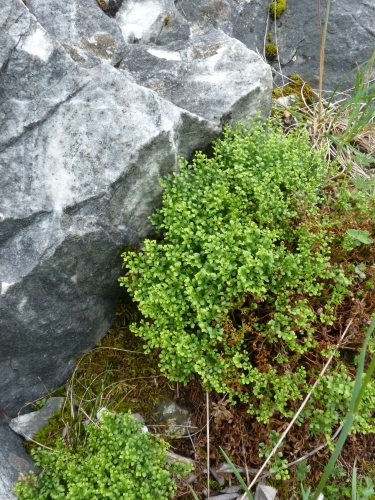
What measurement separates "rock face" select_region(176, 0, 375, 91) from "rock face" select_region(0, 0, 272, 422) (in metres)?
2.33

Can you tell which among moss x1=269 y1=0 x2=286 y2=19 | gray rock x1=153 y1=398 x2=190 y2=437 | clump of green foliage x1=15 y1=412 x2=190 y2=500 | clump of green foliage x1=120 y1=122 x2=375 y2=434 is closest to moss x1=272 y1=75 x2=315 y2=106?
moss x1=269 y1=0 x2=286 y2=19

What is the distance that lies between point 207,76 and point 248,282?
→ 1.94 meters

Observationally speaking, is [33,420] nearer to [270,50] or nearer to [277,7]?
[270,50]

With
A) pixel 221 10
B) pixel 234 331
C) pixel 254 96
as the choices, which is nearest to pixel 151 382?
pixel 234 331

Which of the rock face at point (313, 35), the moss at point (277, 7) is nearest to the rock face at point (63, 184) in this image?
the rock face at point (313, 35)

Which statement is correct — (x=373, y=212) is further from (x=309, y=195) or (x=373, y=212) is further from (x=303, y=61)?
(x=303, y=61)

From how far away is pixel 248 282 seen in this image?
3172 mm

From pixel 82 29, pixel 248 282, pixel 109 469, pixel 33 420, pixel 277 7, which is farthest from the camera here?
pixel 277 7

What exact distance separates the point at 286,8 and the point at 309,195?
10.2 feet

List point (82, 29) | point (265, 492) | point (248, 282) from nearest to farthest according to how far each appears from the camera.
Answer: point (248, 282) → point (265, 492) → point (82, 29)

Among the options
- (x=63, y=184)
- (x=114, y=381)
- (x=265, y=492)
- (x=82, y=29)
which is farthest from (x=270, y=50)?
(x=265, y=492)

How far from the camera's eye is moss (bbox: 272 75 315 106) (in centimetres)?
523

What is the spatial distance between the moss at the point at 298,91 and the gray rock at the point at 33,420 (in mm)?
3926

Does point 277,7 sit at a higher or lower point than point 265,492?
higher
